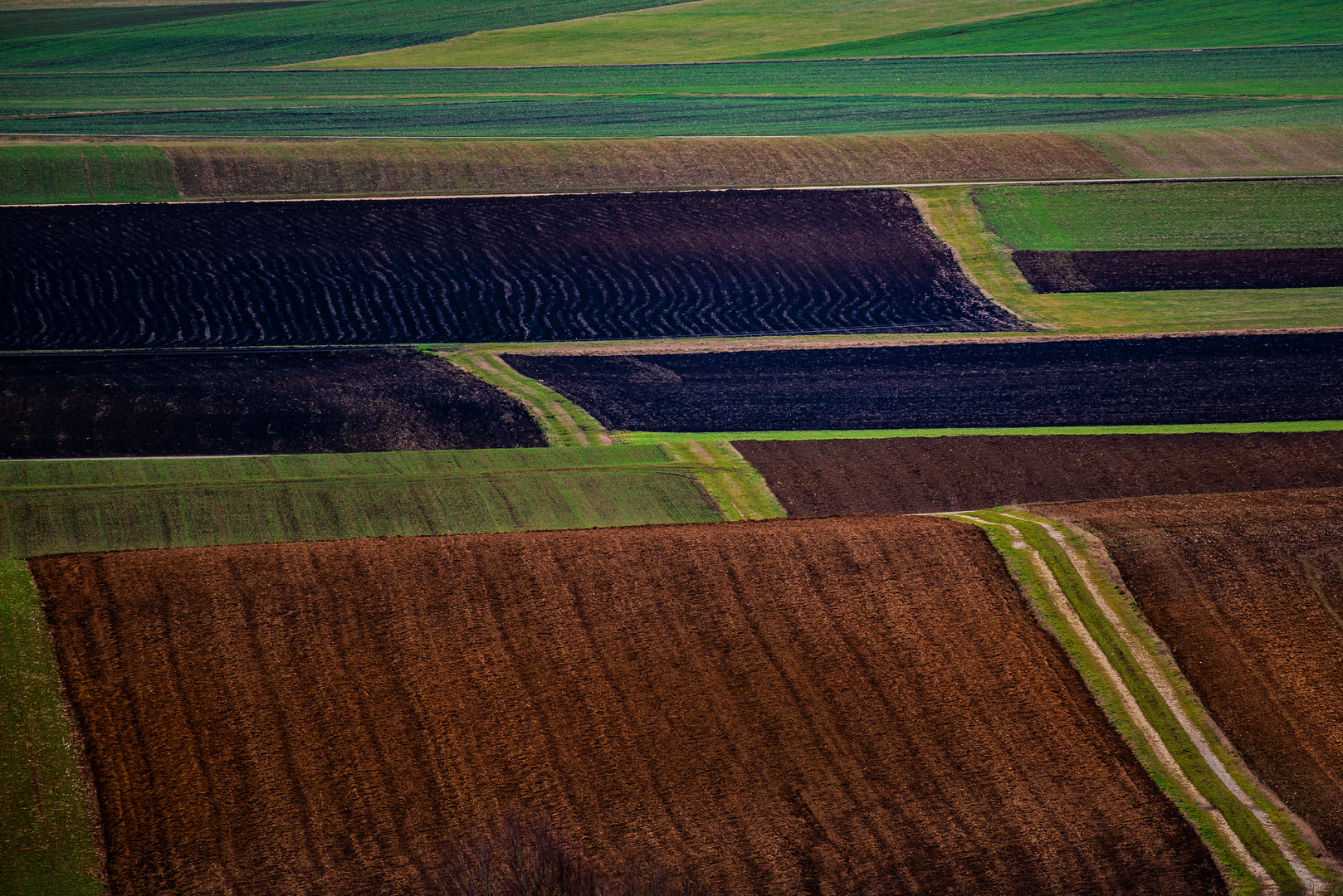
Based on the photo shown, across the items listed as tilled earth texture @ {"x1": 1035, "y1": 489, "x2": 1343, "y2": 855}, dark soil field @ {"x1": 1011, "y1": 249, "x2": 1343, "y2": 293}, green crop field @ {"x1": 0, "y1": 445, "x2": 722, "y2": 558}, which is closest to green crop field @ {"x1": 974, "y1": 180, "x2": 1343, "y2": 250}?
dark soil field @ {"x1": 1011, "y1": 249, "x2": 1343, "y2": 293}

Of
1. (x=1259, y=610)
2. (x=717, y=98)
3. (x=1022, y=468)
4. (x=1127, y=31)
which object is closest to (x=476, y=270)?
(x=1022, y=468)

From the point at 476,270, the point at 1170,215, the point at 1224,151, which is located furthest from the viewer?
the point at 1224,151

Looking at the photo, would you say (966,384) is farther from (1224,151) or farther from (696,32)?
(696,32)

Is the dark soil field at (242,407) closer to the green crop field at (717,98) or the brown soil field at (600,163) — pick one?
the brown soil field at (600,163)

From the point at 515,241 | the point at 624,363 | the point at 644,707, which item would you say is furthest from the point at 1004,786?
the point at 515,241

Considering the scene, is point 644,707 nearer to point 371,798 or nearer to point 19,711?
point 371,798

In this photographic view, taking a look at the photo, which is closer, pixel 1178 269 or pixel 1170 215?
pixel 1178 269
